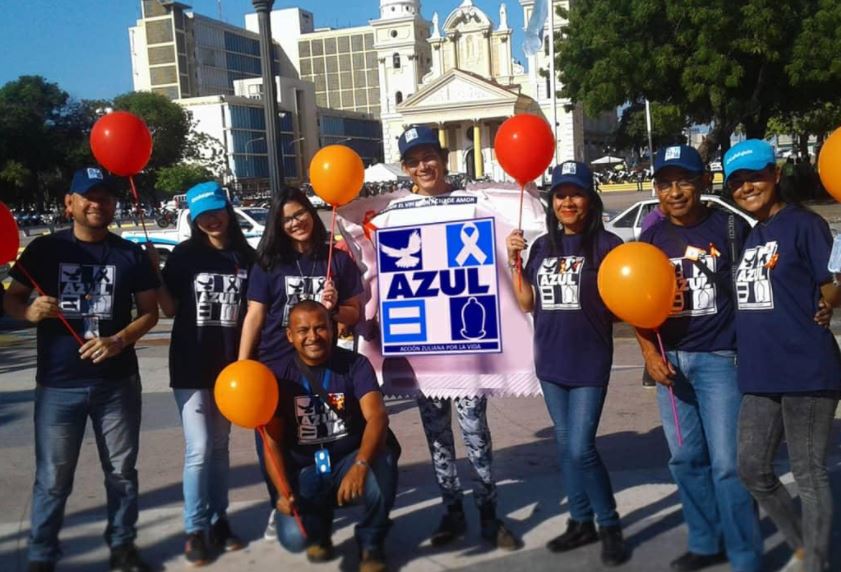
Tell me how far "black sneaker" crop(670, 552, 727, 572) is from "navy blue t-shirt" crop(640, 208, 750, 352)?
927mm

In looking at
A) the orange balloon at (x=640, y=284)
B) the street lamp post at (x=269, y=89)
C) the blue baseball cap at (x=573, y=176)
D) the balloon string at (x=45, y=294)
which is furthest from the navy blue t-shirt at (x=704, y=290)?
the street lamp post at (x=269, y=89)

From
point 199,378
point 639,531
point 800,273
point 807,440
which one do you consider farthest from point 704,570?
point 199,378

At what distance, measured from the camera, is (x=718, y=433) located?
12.0 feet

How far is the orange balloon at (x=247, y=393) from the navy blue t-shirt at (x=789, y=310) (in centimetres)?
196

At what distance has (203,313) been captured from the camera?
4.24 metres

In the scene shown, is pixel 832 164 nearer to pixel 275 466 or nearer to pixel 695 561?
pixel 695 561

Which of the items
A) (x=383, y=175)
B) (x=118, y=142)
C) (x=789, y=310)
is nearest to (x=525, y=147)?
(x=789, y=310)

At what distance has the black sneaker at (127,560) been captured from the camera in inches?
162

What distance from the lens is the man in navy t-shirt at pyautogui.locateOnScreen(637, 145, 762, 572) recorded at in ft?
12.0

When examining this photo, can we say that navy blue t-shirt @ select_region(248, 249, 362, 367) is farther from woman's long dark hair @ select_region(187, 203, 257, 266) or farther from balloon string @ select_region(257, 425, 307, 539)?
balloon string @ select_region(257, 425, 307, 539)

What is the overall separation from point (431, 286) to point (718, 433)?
1.54 metres

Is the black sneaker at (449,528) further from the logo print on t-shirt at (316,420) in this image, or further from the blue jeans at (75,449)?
the blue jeans at (75,449)

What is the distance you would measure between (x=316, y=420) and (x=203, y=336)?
69cm

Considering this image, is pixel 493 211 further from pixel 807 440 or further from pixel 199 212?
pixel 807 440
